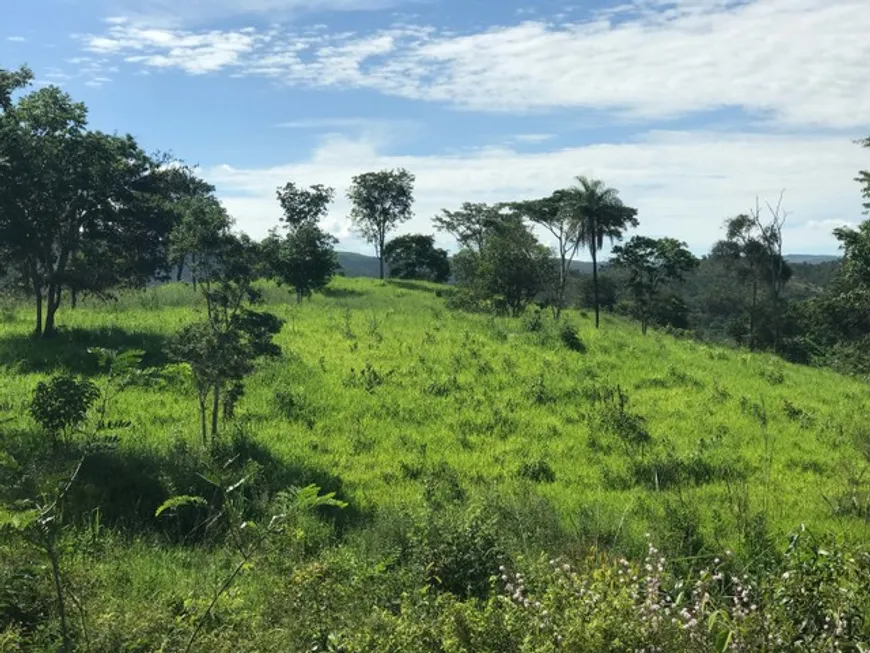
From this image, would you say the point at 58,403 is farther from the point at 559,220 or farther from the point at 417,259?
the point at 417,259

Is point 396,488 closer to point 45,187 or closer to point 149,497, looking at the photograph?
point 149,497

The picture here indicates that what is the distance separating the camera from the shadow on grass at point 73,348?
15773mm

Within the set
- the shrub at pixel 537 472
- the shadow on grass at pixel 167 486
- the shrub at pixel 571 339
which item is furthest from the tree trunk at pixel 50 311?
the shrub at pixel 571 339

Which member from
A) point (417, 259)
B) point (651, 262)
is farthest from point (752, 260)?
point (417, 259)

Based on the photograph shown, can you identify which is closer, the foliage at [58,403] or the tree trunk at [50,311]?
the foliage at [58,403]

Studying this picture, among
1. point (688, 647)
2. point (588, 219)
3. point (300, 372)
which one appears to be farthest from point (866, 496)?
point (588, 219)

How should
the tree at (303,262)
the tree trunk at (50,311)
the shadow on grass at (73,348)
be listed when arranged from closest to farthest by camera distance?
the shadow on grass at (73,348) < the tree trunk at (50,311) < the tree at (303,262)

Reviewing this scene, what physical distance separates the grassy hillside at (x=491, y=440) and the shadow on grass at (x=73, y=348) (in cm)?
9

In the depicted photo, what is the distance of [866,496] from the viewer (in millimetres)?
9219

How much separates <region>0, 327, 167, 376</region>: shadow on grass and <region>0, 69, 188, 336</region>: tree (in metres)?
0.80

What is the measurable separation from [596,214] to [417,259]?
1288 inches

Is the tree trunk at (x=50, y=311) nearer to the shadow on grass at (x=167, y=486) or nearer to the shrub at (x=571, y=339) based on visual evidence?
the shadow on grass at (x=167, y=486)

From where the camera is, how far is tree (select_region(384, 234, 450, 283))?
67062 mm

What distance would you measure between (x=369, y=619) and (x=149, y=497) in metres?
6.26
